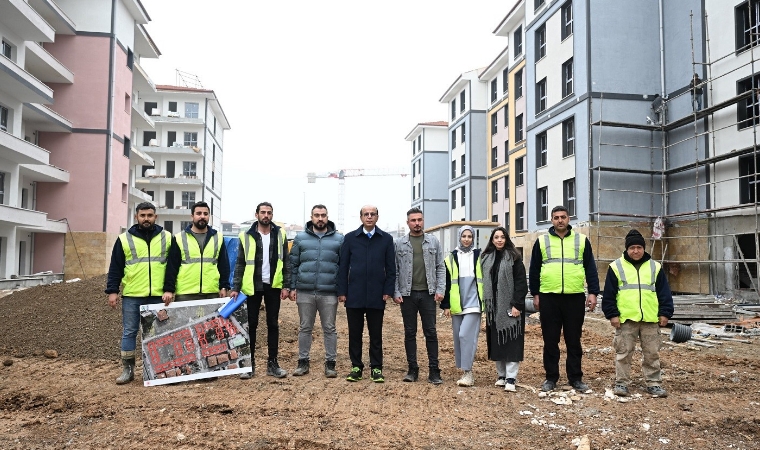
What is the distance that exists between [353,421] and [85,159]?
2704 cm

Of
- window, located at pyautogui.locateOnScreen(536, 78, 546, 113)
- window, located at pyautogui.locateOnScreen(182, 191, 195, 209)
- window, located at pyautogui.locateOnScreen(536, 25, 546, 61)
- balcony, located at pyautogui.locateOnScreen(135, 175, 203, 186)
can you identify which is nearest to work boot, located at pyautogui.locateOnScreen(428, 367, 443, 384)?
Answer: window, located at pyautogui.locateOnScreen(536, 78, 546, 113)

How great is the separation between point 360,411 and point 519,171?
29168mm

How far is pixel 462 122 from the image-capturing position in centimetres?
4384

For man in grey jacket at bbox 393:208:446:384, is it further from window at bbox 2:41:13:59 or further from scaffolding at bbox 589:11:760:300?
window at bbox 2:41:13:59

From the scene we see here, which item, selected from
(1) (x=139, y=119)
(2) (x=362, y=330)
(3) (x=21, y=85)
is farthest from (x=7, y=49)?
(2) (x=362, y=330)

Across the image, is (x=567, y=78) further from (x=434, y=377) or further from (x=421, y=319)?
(x=434, y=377)

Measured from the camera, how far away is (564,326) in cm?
661

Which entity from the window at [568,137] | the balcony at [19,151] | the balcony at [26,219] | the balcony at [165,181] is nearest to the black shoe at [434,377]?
the window at [568,137]

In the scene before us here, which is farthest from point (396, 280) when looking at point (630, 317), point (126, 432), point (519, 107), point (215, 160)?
point (215, 160)

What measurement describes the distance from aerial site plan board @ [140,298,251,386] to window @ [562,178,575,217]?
59.4ft

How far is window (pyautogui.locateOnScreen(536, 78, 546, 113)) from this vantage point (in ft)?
83.5

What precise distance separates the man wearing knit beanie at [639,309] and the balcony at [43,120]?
25303mm

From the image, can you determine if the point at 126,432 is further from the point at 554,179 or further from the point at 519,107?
the point at 519,107

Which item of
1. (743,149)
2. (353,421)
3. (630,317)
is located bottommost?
(353,421)
